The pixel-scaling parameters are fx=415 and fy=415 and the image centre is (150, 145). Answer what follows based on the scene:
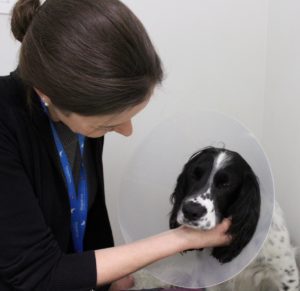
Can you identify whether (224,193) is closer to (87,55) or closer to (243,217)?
(243,217)

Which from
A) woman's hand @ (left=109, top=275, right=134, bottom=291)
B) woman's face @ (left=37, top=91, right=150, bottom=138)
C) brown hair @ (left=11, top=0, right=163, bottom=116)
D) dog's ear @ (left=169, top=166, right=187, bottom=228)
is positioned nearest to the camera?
brown hair @ (left=11, top=0, right=163, bottom=116)

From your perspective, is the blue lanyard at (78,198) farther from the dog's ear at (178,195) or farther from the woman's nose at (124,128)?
the dog's ear at (178,195)

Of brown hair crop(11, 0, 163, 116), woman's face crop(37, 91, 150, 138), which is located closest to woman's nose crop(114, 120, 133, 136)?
woman's face crop(37, 91, 150, 138)

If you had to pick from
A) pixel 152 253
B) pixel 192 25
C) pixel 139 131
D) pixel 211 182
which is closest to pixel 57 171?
pixel 152 253

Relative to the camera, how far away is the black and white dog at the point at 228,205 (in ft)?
3.88

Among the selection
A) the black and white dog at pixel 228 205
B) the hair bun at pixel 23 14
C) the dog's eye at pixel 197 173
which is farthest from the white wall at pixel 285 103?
the hair bun at pixel 23 14

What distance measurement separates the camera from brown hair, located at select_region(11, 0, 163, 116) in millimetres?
810

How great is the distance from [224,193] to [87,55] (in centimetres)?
66

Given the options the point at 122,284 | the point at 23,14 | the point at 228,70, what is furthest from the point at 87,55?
the point at 228,70

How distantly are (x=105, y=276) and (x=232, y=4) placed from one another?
1.31m

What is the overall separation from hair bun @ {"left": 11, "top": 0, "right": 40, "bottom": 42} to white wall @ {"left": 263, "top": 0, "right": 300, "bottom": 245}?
105 centimetres

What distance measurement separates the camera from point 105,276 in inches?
40.5

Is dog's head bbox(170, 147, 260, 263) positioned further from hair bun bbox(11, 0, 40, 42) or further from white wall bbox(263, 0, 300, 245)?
hair bun bbox(11, 0, 40, 42)

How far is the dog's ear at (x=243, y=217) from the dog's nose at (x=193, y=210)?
0.13 m
